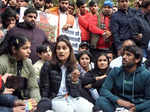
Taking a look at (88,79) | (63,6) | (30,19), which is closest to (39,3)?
(63,6)

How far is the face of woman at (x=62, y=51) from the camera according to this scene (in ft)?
15.5

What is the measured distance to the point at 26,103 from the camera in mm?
4008

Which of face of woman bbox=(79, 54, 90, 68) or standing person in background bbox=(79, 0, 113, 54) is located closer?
face of woman bbox=(79, 54, 90, 68)

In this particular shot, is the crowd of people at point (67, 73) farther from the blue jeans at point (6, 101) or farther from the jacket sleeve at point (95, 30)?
the jacket sleeve at point (95, 30)

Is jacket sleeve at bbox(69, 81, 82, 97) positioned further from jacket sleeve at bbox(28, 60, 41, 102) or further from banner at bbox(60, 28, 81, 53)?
banner at bbox(60, 28, 81, 53)

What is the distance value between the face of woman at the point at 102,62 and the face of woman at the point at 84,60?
0.25m

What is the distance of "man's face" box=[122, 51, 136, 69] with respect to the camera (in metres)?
4.72

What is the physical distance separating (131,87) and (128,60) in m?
0.40

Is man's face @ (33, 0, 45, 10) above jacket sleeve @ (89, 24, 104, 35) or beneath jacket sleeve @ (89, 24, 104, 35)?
above


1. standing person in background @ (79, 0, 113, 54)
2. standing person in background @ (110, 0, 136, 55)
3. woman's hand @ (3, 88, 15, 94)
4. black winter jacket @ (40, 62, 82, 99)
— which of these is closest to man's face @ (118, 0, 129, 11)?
standing person in background @ (110, 0, 136, 55)

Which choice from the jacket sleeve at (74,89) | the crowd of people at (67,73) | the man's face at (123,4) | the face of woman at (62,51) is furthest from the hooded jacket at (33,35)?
the man's face at (123,4)

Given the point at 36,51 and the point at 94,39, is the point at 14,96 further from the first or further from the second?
the point at 94,39

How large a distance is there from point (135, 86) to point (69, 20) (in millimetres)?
2587

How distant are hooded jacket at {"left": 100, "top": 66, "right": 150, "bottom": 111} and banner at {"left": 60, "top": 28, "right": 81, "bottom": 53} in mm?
2011
